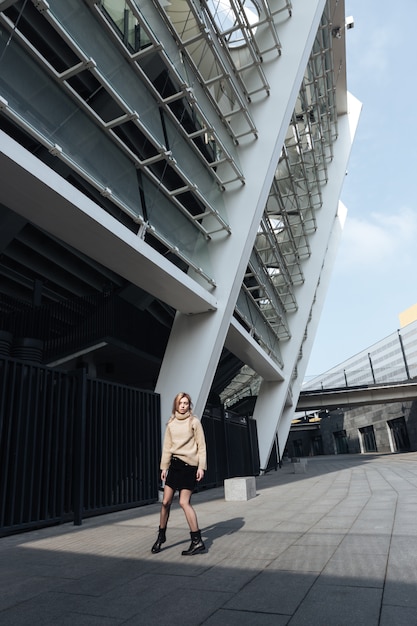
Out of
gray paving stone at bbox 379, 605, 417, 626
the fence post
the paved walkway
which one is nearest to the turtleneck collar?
the paved walkway

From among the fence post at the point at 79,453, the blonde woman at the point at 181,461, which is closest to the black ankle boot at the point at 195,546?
the blonde woman at the point at 181,461

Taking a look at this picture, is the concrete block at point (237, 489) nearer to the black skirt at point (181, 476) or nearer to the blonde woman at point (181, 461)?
the blonde woman at point (181, 461)

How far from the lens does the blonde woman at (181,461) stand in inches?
178

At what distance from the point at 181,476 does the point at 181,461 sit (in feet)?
0.51

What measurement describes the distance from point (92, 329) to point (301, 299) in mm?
14814

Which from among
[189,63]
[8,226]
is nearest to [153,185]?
[189,63]

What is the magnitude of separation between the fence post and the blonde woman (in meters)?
2.73

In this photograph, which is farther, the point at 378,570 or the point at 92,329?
the point at 92,329

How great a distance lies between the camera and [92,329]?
53.9ft

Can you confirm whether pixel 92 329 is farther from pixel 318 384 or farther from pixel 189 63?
pixel 318 384

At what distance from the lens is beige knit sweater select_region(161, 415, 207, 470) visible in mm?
4605

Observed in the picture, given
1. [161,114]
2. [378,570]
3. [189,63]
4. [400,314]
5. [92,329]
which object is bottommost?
[378,570]

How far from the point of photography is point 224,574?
3.59 meters

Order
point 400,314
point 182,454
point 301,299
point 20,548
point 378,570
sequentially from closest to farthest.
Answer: point 378,570, point 182,454, point 20,548, point 301,299, point 400,314
